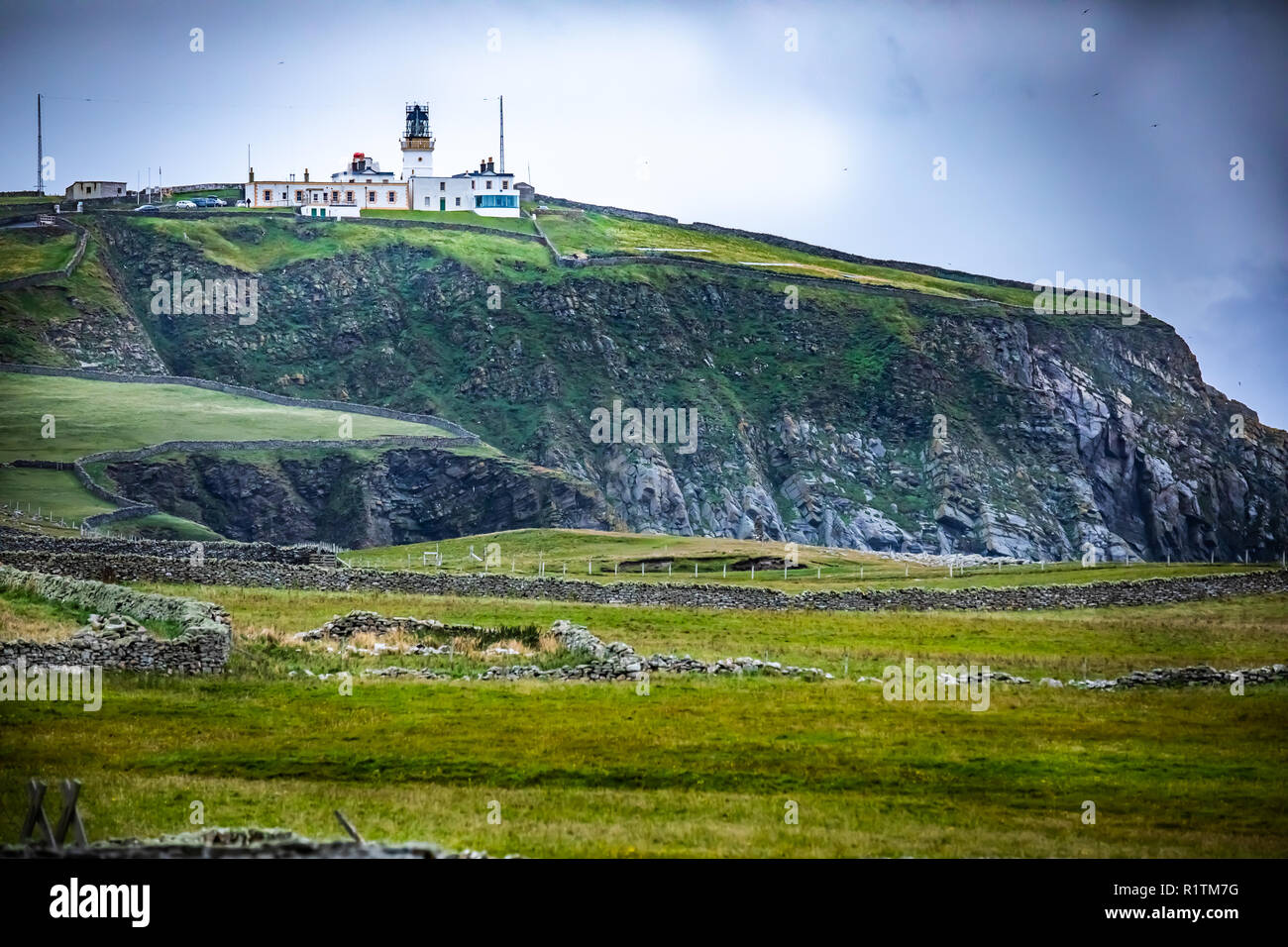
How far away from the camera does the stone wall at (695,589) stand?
7300 centimetres

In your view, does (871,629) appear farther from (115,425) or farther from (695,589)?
(115,425)

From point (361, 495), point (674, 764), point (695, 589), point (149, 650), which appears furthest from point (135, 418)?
point (674, 764)

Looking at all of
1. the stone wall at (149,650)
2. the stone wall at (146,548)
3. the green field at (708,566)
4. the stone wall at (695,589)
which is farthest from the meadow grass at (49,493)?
the stone wall at (149,650)

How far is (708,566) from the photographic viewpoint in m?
104

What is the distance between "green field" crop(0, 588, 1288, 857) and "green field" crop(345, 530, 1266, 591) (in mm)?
41053

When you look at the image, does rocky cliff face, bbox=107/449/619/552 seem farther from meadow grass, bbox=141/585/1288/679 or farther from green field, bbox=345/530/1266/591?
meadow grass, bbox=141/585/1288/679

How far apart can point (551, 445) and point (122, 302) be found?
192 feet

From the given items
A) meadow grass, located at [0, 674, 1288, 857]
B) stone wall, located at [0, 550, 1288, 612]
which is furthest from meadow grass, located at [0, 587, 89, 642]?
stone wall, located at [0, 550, 1288, 612]

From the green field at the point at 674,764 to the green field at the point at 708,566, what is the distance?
41.1 m

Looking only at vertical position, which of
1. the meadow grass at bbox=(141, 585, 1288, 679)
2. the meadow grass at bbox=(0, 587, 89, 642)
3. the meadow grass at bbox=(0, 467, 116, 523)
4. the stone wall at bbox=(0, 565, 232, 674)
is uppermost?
the meadow grass at bbox=(0, 467, 116, 523)

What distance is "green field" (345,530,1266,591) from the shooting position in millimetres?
92700

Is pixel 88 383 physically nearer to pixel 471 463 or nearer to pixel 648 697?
pixel 471 463

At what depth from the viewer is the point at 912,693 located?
45312 millimetres

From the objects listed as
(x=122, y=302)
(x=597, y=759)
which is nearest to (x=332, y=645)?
(x=597, y=759)
